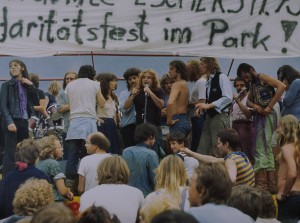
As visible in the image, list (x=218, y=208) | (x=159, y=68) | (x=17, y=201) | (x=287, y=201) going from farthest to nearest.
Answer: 1. (x=159, y=68)
2. (x=287, y=201)
3. (x=17, y=201)
4. (x=218, y=208)

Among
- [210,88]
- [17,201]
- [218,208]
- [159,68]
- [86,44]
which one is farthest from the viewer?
[159,68]

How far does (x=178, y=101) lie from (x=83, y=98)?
1322 millimetres

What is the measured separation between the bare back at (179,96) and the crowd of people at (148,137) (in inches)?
0.5

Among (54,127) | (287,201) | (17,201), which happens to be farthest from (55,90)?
(17,201)

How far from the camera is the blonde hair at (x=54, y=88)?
13102mm

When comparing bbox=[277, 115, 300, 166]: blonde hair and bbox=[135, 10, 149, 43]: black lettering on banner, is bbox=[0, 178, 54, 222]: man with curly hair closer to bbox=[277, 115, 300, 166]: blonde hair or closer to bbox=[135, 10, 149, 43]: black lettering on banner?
bbox=[277, 115, 300, 166]: blonde hair

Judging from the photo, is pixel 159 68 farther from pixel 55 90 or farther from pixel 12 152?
pixel 12 152

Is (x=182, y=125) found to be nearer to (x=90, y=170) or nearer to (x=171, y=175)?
(x=90, y=170)

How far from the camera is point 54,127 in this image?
12.4 meters

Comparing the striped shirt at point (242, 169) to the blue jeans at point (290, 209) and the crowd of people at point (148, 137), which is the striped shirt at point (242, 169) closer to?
the crowd of people at point (148, 137)

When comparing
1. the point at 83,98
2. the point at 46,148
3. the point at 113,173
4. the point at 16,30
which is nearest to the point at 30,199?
the point at 113,173

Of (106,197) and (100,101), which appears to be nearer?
(106,197)

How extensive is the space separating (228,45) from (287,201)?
216 centimetres

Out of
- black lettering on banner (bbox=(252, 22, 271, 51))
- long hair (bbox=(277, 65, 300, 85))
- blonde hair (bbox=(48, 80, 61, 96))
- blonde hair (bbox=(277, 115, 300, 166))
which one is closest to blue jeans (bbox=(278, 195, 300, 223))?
blonde hair (bbox=(277, 115, 300, 166))
